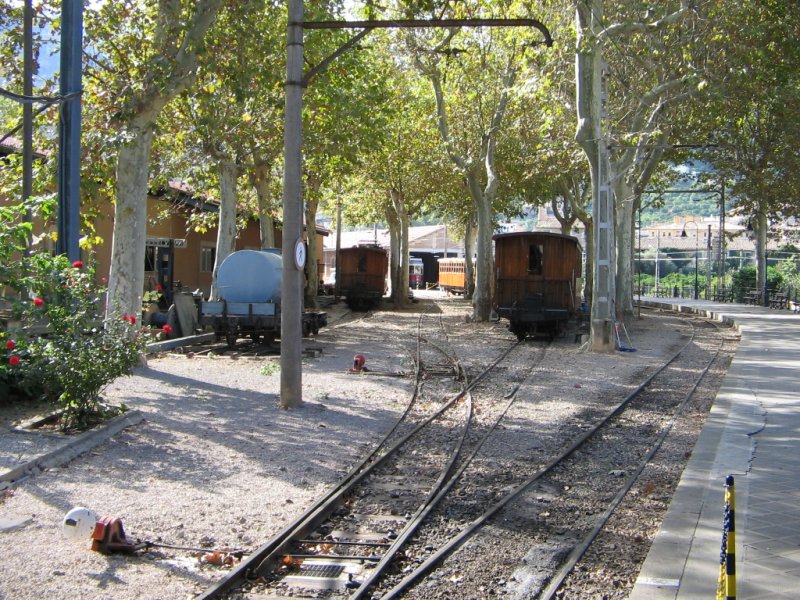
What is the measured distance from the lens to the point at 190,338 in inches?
787

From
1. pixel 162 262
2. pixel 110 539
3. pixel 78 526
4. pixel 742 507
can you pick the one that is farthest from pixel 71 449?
pixel 162 262

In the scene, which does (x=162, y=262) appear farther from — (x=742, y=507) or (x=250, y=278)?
(x=742, y=507)

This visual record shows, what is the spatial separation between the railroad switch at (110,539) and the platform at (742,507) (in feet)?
11.2

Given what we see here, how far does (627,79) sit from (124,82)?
16737 millimetres

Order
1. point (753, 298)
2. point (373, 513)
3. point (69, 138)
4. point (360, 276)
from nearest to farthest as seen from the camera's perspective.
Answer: point (373, 513)
point (69, 138)
point (360, 276)
point (753, 298)

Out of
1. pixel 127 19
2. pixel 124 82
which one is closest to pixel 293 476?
pixel 124 82

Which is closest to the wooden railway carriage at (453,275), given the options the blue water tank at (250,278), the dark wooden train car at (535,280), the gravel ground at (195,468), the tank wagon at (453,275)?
the tank wagon at (453,275)

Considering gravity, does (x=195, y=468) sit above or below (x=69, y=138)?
below

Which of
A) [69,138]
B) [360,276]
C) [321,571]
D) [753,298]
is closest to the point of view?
[321,571]

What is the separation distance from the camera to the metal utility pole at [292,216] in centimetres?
1117

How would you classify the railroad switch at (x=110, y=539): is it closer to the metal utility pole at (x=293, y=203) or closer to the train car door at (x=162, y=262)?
the metal utility pole at (x=293, y=203)

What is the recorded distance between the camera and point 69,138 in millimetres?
10922

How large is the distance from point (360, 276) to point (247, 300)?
20791 mm

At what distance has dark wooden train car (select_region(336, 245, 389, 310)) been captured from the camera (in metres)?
39.7
